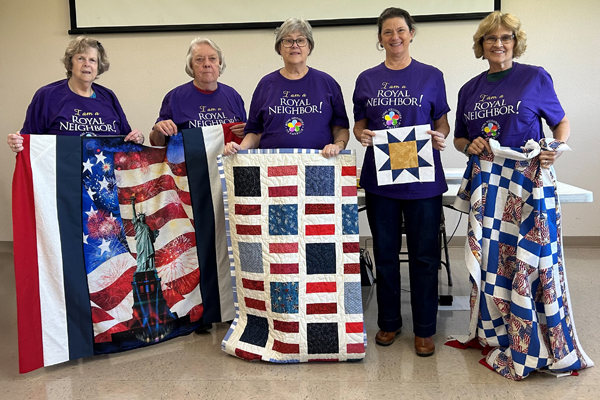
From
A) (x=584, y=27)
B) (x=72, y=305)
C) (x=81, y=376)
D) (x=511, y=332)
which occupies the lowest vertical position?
(x=81, y=376)

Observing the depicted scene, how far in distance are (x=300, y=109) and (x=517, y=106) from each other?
2.84 ft

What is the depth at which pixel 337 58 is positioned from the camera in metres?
3.92

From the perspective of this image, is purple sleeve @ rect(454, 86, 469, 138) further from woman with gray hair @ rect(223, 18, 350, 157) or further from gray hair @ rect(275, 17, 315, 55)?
gray hair @ rect(275, 17, 315, 55)

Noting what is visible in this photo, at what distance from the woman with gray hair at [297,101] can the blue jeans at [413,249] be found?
0.36 m

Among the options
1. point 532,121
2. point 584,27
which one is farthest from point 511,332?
point 584,27

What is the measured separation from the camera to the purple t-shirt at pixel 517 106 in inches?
75.4

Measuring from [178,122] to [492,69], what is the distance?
4.80 feet

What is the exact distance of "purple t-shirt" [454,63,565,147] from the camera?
1.92m

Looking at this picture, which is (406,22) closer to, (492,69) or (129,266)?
(492,69)

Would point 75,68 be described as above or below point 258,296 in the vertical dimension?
above

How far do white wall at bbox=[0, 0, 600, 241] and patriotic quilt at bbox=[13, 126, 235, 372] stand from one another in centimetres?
185

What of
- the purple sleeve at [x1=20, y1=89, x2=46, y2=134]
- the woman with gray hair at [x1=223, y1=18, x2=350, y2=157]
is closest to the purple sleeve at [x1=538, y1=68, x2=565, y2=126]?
the woman with gray hair at [x1=223, y1=18, x2=350, y2=157]

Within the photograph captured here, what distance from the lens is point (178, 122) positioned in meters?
2.43

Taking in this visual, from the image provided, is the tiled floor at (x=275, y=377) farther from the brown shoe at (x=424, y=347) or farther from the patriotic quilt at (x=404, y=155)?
the patriotic quilt at (x=404, y=155)
